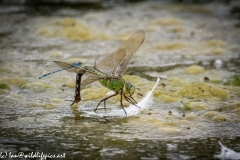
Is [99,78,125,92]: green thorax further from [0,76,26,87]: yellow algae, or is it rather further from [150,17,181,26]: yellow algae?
[150,17,181,26]: yellow algae

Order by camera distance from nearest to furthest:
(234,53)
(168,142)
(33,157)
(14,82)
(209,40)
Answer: (33,157)
(168,142)
(14,82)
(234,53)
(209,40)

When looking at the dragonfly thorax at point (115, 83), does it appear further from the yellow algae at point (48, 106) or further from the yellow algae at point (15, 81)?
the yellow algae at point (15, 81)

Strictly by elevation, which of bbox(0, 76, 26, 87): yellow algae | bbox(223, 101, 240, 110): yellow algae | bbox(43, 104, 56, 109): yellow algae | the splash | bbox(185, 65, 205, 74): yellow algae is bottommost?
the splash

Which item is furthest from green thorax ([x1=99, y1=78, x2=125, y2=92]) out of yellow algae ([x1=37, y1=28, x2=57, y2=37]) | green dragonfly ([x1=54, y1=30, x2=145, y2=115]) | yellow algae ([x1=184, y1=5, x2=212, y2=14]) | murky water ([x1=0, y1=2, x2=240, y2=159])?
yellow algae ([x1=184, y1=5, x2=212, y2=14])

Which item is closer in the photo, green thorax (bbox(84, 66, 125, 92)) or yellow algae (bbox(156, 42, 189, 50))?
green thorax (bbox(84, 66, 125, 92))

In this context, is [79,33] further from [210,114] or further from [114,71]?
[210,114]

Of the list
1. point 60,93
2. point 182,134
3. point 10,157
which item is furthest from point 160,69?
point 10,157

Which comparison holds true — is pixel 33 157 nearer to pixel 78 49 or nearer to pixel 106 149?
pixel 106 149

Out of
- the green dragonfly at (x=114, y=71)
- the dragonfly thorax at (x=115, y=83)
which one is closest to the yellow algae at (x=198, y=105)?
the green dragonfly at (x=114, y=71)
